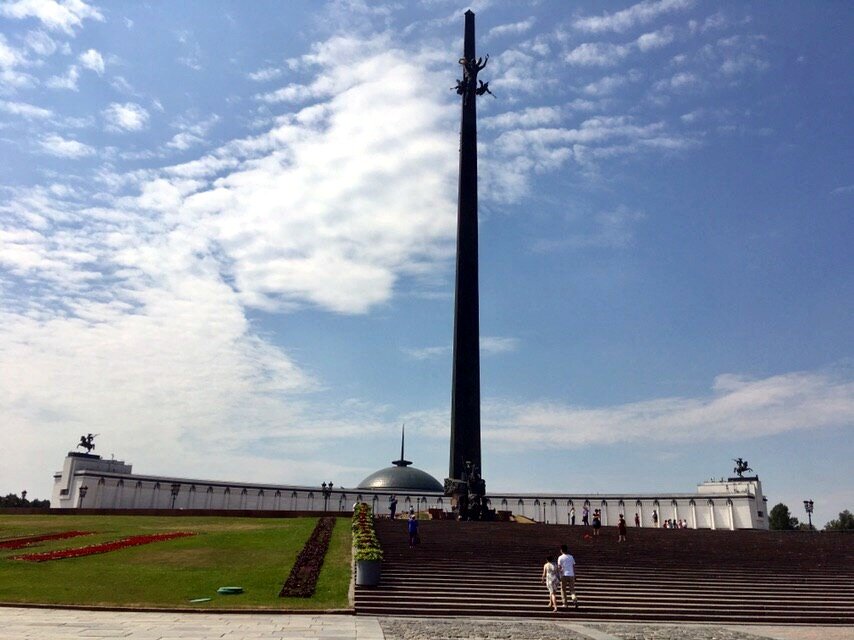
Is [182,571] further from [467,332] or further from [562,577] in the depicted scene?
[467,332]

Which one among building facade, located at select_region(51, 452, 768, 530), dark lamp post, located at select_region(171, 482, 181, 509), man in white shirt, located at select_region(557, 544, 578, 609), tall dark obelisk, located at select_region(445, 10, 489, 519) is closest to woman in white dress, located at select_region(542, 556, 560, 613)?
man in white shirt, located at select_region(557, 544, 578, 609)

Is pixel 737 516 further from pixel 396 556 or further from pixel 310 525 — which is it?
pixel 396 556

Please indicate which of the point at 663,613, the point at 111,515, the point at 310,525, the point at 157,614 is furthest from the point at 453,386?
the point at 157,614

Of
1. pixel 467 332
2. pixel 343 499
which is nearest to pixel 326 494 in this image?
pixel 343 499

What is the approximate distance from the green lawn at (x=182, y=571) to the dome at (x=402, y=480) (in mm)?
51937

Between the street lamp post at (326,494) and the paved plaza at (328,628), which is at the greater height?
the street lamp post at (326,494)

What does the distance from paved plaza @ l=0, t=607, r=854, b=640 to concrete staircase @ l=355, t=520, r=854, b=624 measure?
1858 millimetres

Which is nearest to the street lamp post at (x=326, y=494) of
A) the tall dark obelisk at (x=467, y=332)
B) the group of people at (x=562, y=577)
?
the tall dark obelisk at (x=467, y=332)

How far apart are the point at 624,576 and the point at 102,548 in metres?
19.9

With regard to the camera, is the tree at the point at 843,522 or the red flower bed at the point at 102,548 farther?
the tree at the point at 843,522

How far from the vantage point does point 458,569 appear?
2314 cm

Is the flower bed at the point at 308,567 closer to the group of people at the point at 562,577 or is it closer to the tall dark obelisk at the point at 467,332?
the group of people at the point at 562,577

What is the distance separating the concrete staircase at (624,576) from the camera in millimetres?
19406

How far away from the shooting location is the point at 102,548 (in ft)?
86.5
